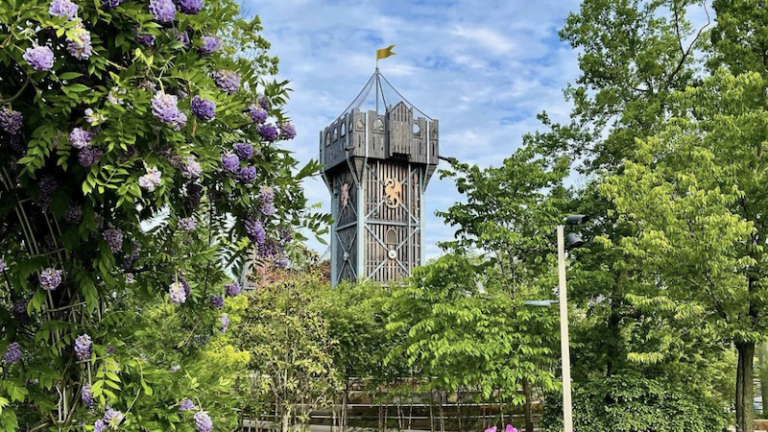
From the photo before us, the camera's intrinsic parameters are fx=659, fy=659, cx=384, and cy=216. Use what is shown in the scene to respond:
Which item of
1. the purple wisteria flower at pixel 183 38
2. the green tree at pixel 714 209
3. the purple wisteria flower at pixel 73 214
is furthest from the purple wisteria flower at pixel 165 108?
the green tree at pixel 714 209

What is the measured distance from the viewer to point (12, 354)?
7.90 ft

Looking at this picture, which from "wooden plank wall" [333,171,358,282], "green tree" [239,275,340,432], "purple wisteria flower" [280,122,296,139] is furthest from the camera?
"wooden plank wall" [333,171,358,282]

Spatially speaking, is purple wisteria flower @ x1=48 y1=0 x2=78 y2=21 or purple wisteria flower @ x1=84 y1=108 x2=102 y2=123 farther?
purple wisteria flower @ x1=84 y1=108 x2=102 y2=123

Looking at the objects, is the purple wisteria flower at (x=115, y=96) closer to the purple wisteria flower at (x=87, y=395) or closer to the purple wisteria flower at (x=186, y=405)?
the purple wisteria flower at (x=87, y=395)

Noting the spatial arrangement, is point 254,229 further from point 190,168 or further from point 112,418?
point 112,418

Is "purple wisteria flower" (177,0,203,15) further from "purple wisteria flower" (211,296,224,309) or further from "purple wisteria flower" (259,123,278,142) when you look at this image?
"purple wisteria flower" (211,296,224,309)

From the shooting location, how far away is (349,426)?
16.3 metres

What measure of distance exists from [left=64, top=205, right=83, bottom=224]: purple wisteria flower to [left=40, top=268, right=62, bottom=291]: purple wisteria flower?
0.19 m

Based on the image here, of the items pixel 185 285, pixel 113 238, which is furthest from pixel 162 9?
pixel 185 285

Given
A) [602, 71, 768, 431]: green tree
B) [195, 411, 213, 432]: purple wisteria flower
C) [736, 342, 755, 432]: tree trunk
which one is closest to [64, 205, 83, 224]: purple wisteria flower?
[195, 411, 213, 432]: purple wisteria flower

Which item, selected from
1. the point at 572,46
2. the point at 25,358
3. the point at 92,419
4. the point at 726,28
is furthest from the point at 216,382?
the point at 572,46

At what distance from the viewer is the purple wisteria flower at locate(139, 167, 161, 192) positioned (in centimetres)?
197

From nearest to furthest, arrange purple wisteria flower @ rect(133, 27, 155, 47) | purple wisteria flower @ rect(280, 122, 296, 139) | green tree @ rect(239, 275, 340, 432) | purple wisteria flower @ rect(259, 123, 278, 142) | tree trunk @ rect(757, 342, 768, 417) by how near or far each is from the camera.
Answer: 1. purple wisteria flower @ rect(133, 27, 155, 47)
2. purple wisteria flower @ rect(259, 123, 278, 142)
3. purple wisteria flower @ rect(280, 122, 296, 139)
4. green tree @ rect(239, 275, 340, 432)
5. tree trunk @ rect(757, 342, 768, 417)

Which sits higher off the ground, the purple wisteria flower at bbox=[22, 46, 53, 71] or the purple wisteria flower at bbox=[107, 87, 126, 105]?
the purple wisteria flower at bbox=[22, 46, 53, 71]
